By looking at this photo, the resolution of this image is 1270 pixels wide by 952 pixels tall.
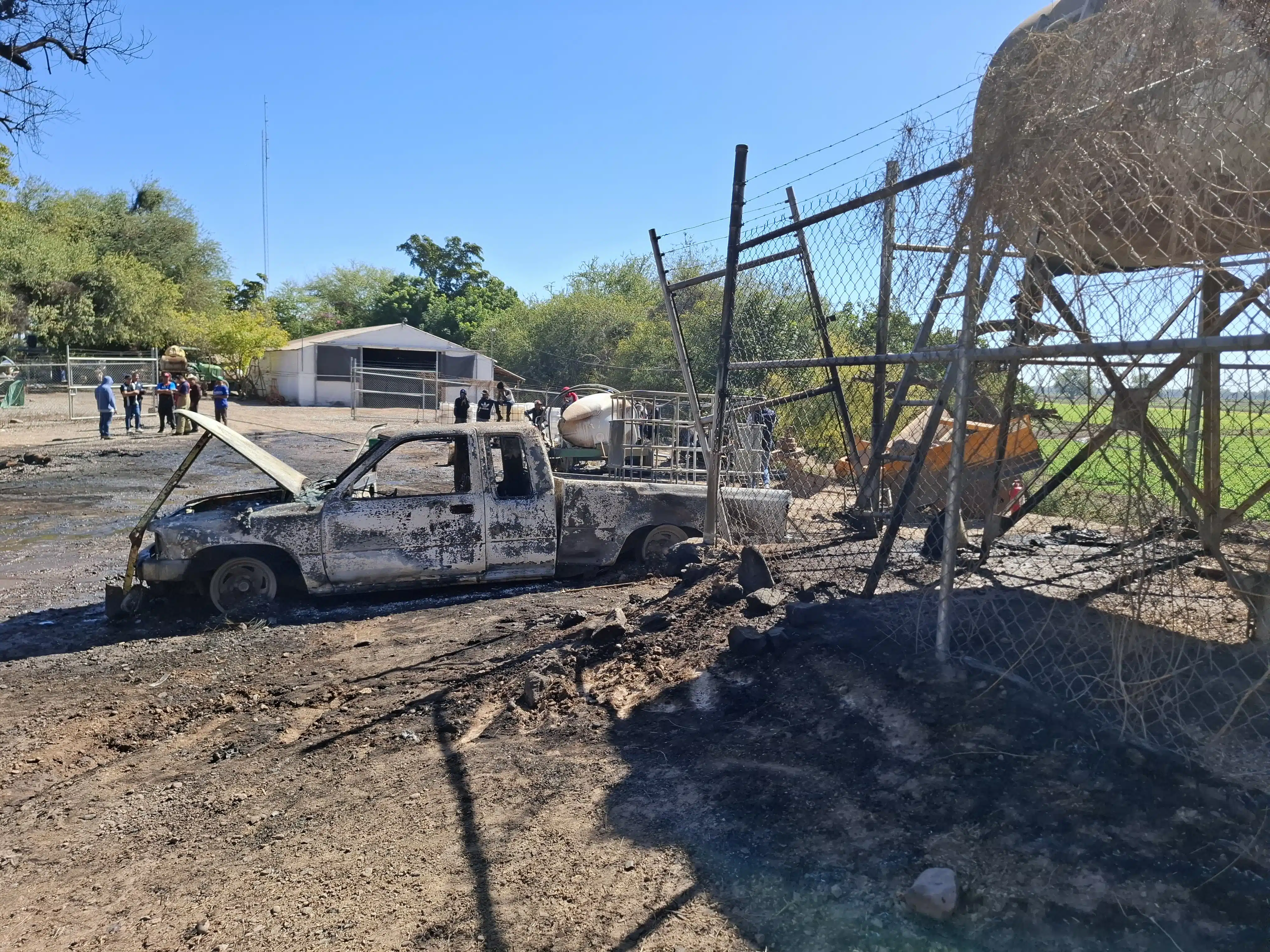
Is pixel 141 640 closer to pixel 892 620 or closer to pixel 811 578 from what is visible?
pixel 811 578

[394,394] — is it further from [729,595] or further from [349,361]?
[729,595]

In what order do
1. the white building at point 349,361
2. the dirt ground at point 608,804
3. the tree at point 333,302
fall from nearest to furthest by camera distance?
1. the dirt ground at point 608,804
2. the white building at point 349,361
3. the tree at point 333,302

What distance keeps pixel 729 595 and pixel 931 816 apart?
2.46 meters

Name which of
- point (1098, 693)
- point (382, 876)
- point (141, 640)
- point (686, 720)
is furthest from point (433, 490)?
point (1098, 693)

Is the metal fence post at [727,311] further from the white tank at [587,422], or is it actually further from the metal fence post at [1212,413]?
the white tank at [587,422]

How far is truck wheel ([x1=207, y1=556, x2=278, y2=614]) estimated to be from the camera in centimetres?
710

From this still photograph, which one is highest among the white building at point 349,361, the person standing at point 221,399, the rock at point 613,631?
the white building at point 349,361

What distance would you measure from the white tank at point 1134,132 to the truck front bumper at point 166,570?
20.7 feet

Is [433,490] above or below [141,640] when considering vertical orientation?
above

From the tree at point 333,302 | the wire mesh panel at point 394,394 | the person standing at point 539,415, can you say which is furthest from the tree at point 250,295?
the person standing at point 539,415

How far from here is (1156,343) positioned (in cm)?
297

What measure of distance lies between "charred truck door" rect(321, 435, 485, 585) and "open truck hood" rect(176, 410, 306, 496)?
0.41 m

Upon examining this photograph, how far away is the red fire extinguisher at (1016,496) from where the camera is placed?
5.56 meters

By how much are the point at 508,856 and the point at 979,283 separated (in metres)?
3.15
